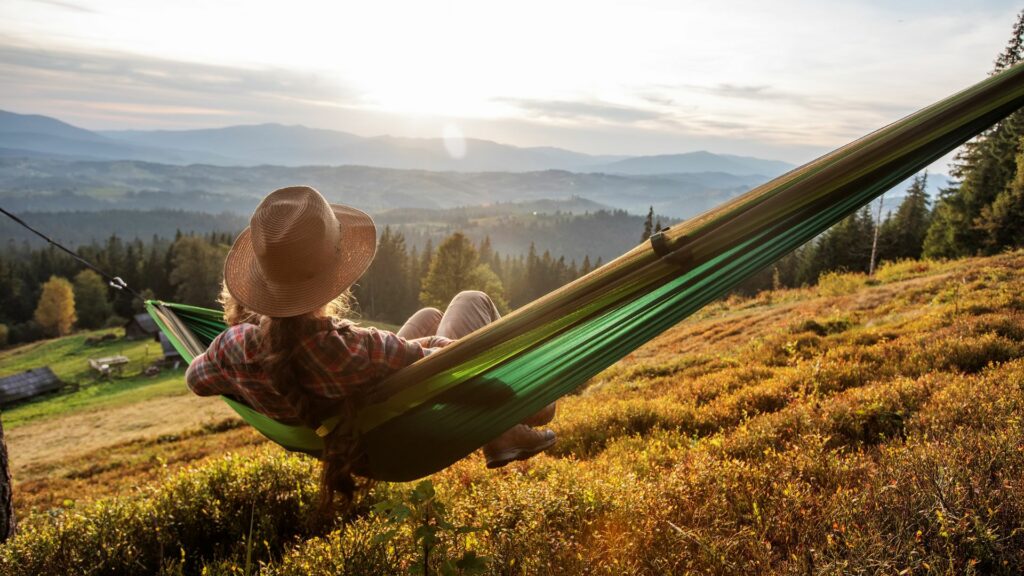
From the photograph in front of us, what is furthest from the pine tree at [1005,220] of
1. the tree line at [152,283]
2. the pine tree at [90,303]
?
the pine tree at [90,303]

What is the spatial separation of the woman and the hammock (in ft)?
0.42

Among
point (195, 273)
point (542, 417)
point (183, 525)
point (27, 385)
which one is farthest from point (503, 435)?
point (195, 273)

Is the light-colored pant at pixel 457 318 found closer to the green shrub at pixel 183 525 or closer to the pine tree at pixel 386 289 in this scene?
the green shrub at pixel 183 525

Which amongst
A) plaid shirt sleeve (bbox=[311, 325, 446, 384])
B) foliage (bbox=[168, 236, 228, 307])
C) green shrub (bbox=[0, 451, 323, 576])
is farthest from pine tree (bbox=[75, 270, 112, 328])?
plaid shirt sleeve (bbox=[311, 325, 446, 384])

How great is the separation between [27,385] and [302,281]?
48.0 metres

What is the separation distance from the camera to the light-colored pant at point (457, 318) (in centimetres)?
296

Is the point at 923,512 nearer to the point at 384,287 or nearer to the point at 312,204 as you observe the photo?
the point at 312,204

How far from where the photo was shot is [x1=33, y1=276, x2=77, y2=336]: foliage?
59125 mm

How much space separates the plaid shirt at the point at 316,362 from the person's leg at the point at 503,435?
63 cm

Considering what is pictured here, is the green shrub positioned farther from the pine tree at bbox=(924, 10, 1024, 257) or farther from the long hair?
the pine tree at bbox=(924, 10, 1024, 257)

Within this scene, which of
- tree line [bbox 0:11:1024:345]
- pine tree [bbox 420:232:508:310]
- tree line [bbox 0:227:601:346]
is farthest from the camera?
tree line [bbox 0:227:601:346]

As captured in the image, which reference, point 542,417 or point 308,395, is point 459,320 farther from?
point 308,395

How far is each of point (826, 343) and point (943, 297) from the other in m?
2.42

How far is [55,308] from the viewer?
59.6 metres
